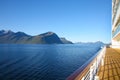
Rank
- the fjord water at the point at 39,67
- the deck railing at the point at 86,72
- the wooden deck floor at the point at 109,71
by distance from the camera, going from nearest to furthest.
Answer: the deck railing at the point at 86,72 → the wooden deck floor at the point at 109,71 → the fjord water at the point at 39,67

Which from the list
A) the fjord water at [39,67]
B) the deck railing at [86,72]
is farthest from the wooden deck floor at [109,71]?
the fjord water at [39,67]

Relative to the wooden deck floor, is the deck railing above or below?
above

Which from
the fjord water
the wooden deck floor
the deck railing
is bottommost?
the fjord water

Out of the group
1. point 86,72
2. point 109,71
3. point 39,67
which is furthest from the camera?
point 39,67

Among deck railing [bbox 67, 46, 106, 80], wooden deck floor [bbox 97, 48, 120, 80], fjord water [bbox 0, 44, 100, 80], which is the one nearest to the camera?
deck railing [bbox 67, 46, 106, 80]

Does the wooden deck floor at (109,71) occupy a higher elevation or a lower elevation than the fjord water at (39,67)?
higher

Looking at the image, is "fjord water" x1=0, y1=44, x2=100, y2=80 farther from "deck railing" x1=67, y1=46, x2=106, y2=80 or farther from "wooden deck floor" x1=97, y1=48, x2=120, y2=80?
"deck railing" x1=67, y1=46, x2=106, y2=80

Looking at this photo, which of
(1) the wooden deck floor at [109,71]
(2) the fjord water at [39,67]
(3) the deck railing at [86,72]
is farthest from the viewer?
(2) the fjord water at [39,67]

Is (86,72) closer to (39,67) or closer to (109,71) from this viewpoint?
(109,71)

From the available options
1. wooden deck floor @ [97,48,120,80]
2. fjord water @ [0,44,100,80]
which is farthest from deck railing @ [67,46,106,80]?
fjord water @ [0,44,100,80]

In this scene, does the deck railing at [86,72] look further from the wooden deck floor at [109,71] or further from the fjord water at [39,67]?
the fjord water at [39,67]

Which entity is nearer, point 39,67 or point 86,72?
point 86,72

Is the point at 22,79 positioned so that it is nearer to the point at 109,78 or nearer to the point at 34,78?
the point at 34,78

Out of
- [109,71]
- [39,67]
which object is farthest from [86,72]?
[39,67]
